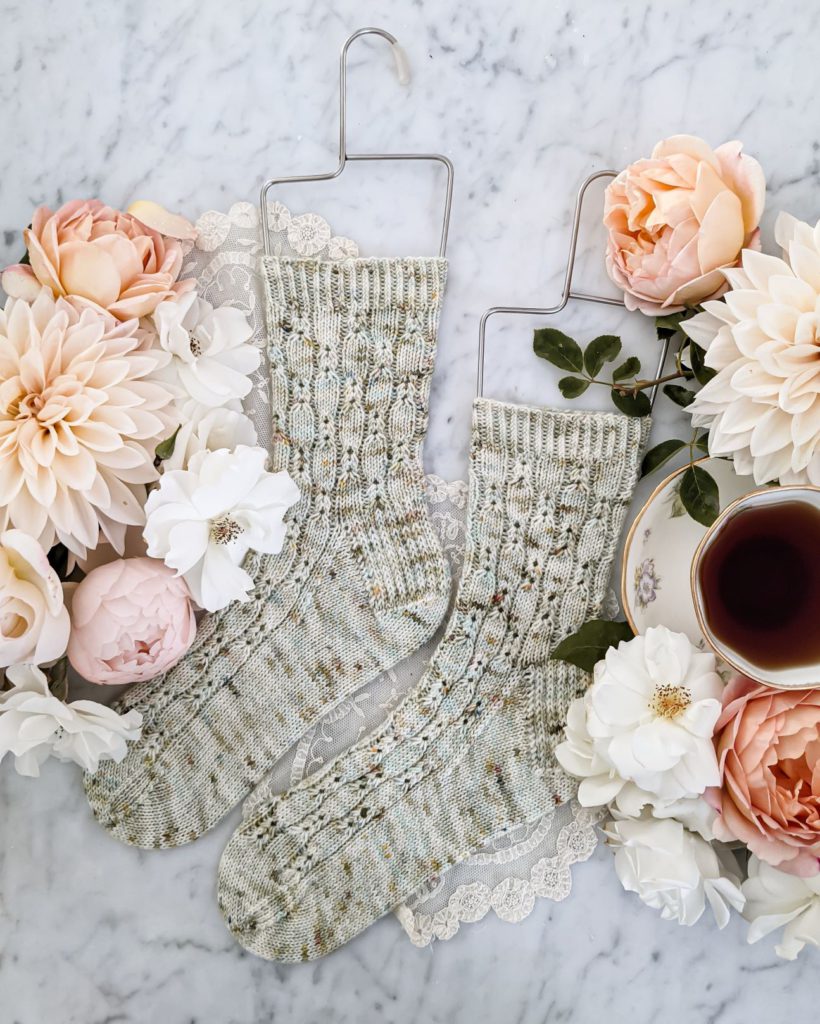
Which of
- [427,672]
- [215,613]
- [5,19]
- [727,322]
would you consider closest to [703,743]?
[427,672]

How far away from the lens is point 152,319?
990 mm

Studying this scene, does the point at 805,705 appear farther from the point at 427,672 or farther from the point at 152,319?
the point at 152,319

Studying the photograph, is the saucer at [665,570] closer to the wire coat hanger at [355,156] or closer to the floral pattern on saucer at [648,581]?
the floral pattern on saucer at [648,581]

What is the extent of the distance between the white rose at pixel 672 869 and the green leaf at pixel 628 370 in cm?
53

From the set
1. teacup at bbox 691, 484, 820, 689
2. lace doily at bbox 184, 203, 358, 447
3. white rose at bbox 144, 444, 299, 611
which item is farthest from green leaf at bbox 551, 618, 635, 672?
lace doily at bbox 184, 203, 358, 447

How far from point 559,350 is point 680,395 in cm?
16

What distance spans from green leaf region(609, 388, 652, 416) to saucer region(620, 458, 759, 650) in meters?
0.10

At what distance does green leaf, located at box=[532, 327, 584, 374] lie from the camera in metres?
1.02

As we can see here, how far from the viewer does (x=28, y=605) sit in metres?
0.87

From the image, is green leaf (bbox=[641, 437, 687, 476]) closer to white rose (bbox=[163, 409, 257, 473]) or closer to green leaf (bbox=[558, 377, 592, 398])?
green leaf (bbox=[558, 377, 592, 398])

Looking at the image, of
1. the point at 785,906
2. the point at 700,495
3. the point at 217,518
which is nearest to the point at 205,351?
the point at 217,518

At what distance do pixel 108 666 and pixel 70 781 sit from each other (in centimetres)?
25

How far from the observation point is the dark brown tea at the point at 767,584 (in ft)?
2.93

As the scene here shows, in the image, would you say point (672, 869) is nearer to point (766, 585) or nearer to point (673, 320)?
point (766, 585)
